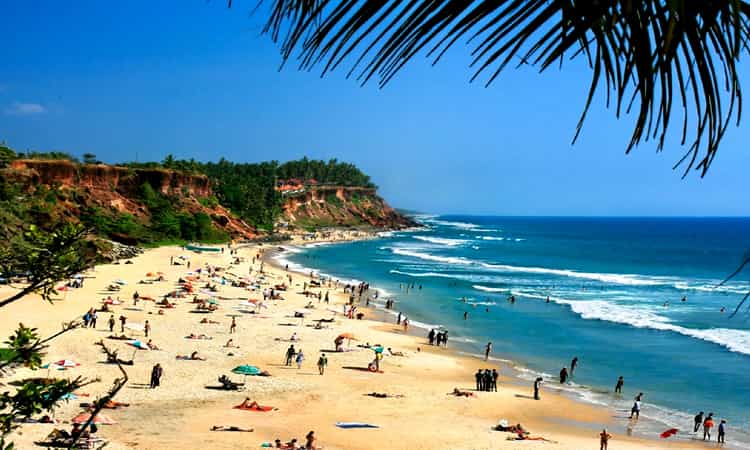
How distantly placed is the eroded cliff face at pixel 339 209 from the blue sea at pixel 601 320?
161 ft

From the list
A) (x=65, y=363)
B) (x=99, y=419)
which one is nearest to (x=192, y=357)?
(x=65, y=363)

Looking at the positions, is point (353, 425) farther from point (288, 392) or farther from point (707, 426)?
point (707, 426)

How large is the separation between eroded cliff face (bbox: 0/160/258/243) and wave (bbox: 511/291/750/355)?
3737cm

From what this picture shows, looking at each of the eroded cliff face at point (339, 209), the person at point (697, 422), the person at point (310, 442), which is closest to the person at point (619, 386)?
the person at point (697, 422)

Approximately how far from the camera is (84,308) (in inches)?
1206

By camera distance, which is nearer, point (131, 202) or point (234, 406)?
point (234, 406)

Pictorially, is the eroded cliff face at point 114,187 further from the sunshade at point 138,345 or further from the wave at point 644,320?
the wave at point 644,320

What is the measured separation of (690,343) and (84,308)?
30.7 m

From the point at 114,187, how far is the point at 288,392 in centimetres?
5592

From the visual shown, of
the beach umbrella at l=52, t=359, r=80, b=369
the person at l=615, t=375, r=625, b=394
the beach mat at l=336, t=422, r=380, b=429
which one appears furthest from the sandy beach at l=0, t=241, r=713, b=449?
the person at l=615, t=375, r=625, b=394

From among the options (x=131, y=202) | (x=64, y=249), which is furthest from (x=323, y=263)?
(x=64, y=249)

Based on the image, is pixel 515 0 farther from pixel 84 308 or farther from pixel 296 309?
pixel 296 309

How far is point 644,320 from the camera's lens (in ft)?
120

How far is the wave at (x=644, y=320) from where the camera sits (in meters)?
31.3
